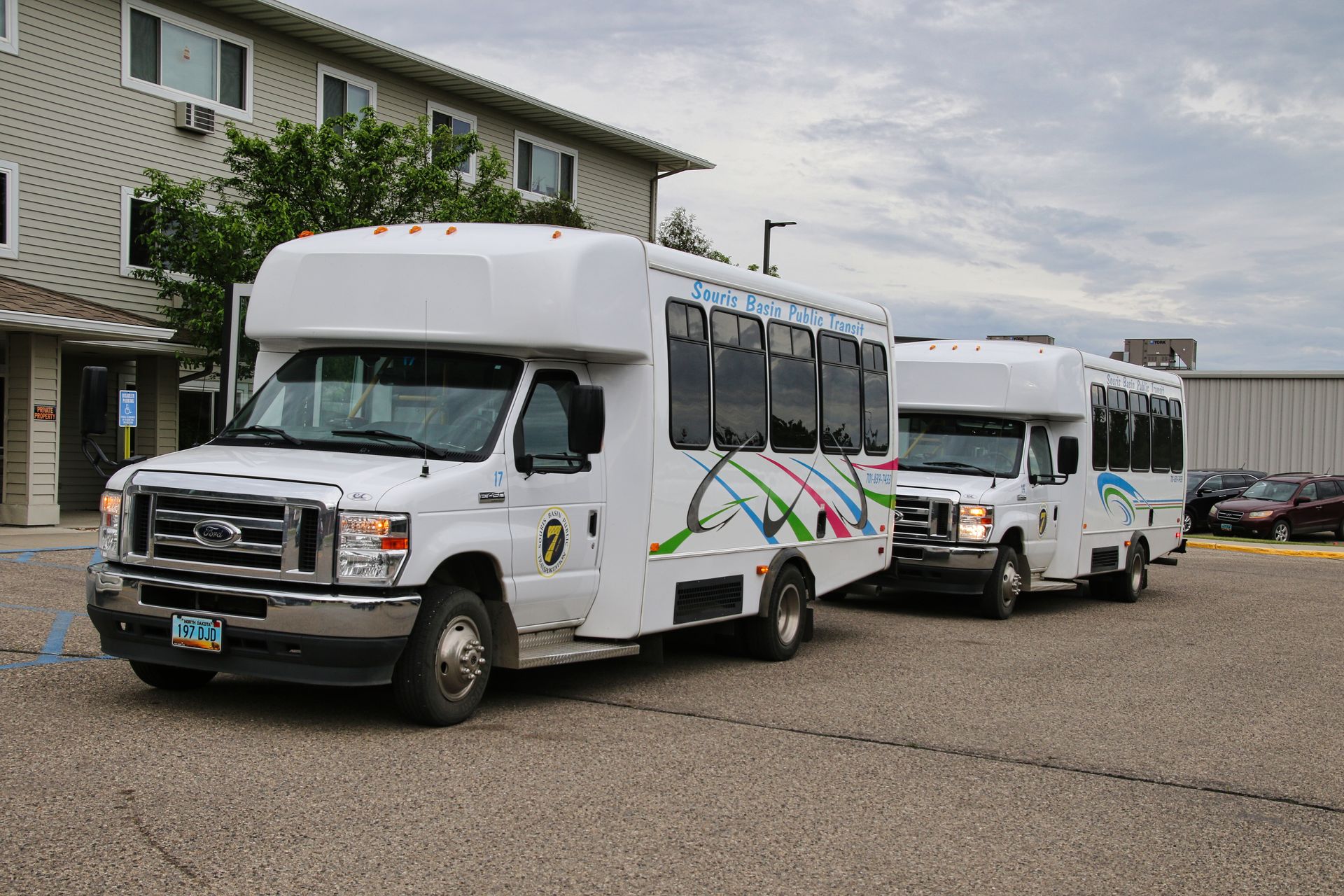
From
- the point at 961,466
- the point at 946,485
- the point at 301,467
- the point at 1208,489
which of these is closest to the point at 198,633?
the point at 301,467

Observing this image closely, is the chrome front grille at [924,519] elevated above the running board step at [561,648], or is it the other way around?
the chrome front grille at [924,519]

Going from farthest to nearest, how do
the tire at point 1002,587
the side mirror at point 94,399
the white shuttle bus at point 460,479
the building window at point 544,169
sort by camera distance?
the building window at point 544,169 → the tire at point 1002,587 → the side mirror at point 94,399 → the white shuttle bus at point 460,479

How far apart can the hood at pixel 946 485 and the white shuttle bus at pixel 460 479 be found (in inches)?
157

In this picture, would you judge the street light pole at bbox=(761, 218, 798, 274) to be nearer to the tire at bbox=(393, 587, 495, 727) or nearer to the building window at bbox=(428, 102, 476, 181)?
the building window at bbox=(428, 102, 476, 181)

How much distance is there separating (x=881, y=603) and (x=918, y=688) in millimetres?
6090

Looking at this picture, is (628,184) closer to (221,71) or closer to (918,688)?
(221,71)

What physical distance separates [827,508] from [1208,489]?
26.0 m

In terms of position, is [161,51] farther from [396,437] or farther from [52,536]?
[396,437]

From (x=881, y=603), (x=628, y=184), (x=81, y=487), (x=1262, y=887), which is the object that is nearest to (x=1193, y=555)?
(x=881, y=603)

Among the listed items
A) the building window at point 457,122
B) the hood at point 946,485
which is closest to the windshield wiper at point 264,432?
the hood at point 946,485

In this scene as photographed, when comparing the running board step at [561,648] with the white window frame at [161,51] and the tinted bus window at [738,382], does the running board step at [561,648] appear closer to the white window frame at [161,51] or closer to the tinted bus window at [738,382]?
the tinted bus window at [738,382]

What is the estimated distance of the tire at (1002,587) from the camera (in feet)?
46.9

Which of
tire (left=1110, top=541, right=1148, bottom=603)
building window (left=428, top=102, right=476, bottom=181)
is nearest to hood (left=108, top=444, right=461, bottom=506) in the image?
tire (left=1110, top=541, right=1148, bottom=603)

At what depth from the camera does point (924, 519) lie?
14406mm
